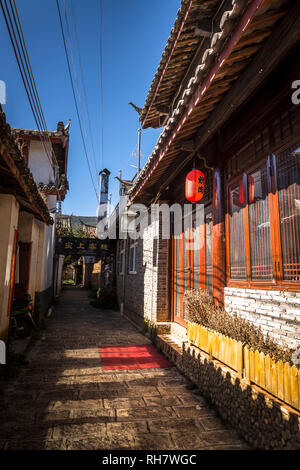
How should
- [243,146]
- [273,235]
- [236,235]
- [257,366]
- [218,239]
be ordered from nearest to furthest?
[257,366], [273,235], [243,146], [236,235], [218,239]

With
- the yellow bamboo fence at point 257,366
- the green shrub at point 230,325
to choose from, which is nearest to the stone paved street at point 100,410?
the yellow bamboo fence at point 257,366

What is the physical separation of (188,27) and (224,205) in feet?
10.4

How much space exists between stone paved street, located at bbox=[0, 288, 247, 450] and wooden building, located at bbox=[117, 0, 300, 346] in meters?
1.40

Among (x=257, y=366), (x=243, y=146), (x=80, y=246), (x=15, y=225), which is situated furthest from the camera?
(x=80, y=246)

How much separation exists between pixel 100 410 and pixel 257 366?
6.48 feet

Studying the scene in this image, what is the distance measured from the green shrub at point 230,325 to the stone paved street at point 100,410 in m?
0.94

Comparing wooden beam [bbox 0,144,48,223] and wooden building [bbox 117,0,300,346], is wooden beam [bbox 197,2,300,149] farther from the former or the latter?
wooden beam [bbox 0,144,48,223]

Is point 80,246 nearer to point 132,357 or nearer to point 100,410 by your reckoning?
point 132,357

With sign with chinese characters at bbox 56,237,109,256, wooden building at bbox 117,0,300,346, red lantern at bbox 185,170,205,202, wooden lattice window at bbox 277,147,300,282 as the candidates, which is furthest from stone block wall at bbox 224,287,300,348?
sign with chinese characters at bbox 56,237,109,256

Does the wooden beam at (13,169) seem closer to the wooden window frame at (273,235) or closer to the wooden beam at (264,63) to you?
the wooden beam at (264,63)

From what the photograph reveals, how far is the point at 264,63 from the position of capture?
279 cm

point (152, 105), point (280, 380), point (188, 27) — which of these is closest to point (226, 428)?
point (280, 380)

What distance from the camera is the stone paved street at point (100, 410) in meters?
2.73

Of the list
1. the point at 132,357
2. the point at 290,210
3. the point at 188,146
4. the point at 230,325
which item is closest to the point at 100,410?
the point at 230,325
